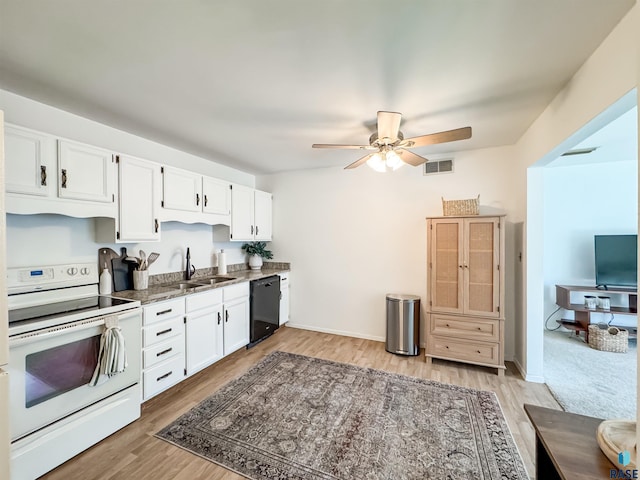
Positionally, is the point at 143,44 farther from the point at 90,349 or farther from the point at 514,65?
the point at 514,65

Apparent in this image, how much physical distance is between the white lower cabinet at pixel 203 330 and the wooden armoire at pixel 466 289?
2.50 meters

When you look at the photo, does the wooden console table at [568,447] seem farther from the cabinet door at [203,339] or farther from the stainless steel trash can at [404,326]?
the cabinet door at [203,339]

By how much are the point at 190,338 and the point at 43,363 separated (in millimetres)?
1146

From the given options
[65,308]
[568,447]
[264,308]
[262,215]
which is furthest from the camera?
[262,215]

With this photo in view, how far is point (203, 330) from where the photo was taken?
2.86 m

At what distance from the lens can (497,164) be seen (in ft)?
10.9

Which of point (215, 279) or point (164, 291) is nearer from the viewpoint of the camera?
point (164, 291)

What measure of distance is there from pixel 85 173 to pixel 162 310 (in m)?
1.30

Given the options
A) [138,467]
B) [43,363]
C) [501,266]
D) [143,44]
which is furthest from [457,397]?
[143,44]

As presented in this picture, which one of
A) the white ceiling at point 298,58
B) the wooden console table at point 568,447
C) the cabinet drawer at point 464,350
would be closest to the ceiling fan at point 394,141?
the white ceiling at point 298,58

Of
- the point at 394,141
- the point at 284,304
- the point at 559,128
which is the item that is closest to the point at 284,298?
the point at 284,304

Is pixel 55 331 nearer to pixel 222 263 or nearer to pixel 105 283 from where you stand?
pixel 105 283

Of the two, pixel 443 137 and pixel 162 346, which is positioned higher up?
pixel 443 137

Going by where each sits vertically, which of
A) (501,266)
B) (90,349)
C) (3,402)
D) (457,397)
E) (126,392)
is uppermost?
(501,266)
